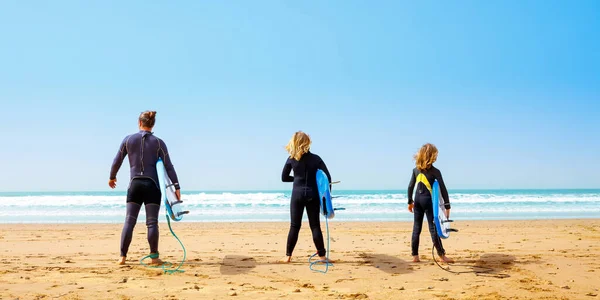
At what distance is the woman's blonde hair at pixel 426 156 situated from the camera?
20.4ft

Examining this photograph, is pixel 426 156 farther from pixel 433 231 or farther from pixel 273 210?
pixel 273 210

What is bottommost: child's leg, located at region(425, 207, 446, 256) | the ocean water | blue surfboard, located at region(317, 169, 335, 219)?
the ocean water

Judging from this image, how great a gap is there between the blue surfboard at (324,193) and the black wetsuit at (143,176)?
6.08 ft

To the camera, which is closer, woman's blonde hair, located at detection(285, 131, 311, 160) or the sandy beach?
the sandy beach

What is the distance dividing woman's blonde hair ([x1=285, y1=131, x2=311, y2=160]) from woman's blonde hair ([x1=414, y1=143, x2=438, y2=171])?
1528 mm

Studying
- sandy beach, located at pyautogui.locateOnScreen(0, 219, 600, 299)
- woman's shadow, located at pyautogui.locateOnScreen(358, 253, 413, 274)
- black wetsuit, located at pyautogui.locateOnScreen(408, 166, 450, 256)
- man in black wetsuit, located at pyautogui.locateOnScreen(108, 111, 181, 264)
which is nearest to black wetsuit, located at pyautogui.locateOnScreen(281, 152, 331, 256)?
sandy beach, located at pyautogui.locateOnScreen(0, 219, 600, 299)

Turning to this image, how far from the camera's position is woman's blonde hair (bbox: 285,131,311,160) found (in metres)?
6.17

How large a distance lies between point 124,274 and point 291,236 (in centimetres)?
218

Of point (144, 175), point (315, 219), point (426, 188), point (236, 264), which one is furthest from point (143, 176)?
point (426, 188)

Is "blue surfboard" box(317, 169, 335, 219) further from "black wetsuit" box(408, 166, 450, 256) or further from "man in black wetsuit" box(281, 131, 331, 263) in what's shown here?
"black wetsuit" box(408, 166, 450, 256)

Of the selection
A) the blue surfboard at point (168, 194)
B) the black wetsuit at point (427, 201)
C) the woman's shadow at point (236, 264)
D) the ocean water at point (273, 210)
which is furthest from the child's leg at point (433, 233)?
the blue surfboard at point (168, 194)

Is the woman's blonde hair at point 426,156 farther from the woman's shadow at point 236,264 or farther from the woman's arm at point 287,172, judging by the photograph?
the woman's shadow at point 236,264

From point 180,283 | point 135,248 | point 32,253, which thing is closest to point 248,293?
point 180,283

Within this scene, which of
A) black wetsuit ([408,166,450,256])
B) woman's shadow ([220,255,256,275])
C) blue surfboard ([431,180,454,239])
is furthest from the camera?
black wetsuit ([408,166,450,256])
